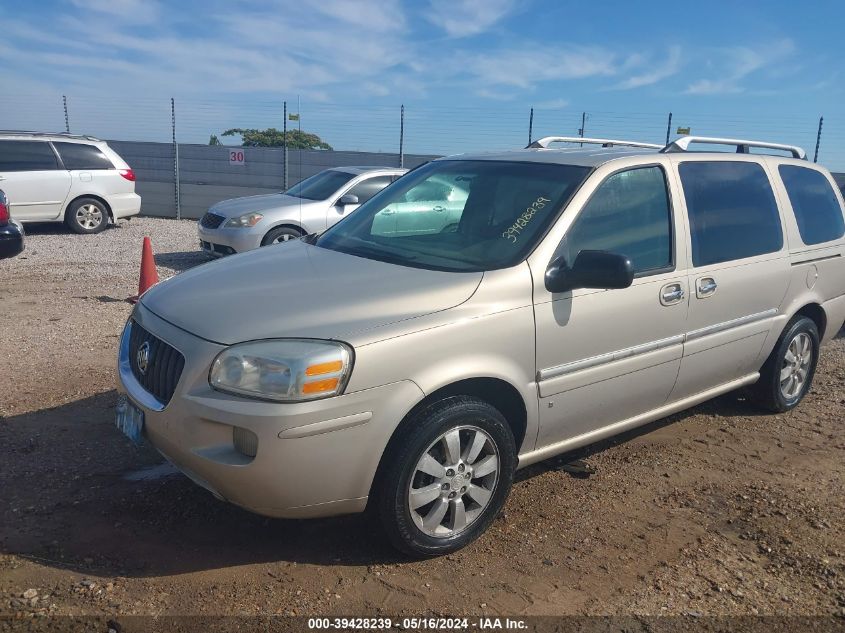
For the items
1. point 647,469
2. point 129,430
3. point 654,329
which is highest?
point 654,329

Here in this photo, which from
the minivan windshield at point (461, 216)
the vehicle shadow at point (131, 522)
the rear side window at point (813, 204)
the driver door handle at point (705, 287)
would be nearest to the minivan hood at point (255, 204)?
the minivan windshield at point (461, 216)

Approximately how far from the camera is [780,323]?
4988 mm

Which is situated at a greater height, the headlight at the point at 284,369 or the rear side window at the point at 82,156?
the rear side window at the point at 82,156

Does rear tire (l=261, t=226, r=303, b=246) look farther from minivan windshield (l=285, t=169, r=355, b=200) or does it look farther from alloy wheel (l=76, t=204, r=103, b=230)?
alloy wheel (l=76, t=204, r=103, b=230)

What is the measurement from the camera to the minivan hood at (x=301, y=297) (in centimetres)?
308

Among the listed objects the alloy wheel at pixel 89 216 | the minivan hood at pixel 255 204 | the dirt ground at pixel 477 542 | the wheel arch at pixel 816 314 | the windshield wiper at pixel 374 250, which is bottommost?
the dirt ground at pixel 477 542

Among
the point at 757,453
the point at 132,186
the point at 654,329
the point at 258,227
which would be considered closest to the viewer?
the point at 654,329

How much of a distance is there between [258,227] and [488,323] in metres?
7.26

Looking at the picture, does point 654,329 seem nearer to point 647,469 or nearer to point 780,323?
point 647,469

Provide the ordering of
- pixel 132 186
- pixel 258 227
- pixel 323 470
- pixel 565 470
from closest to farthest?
pixel 323 470 < pixel 565 470 < pixel 258 227 < pixel 132 186

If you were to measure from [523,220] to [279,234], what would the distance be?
6891 millimetres

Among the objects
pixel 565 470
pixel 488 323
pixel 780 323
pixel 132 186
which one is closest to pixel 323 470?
pixel 488 323

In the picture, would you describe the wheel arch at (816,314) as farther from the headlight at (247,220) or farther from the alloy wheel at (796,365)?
the headlight at (247,220)

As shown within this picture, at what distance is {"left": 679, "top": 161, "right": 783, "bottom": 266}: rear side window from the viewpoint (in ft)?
14.3
